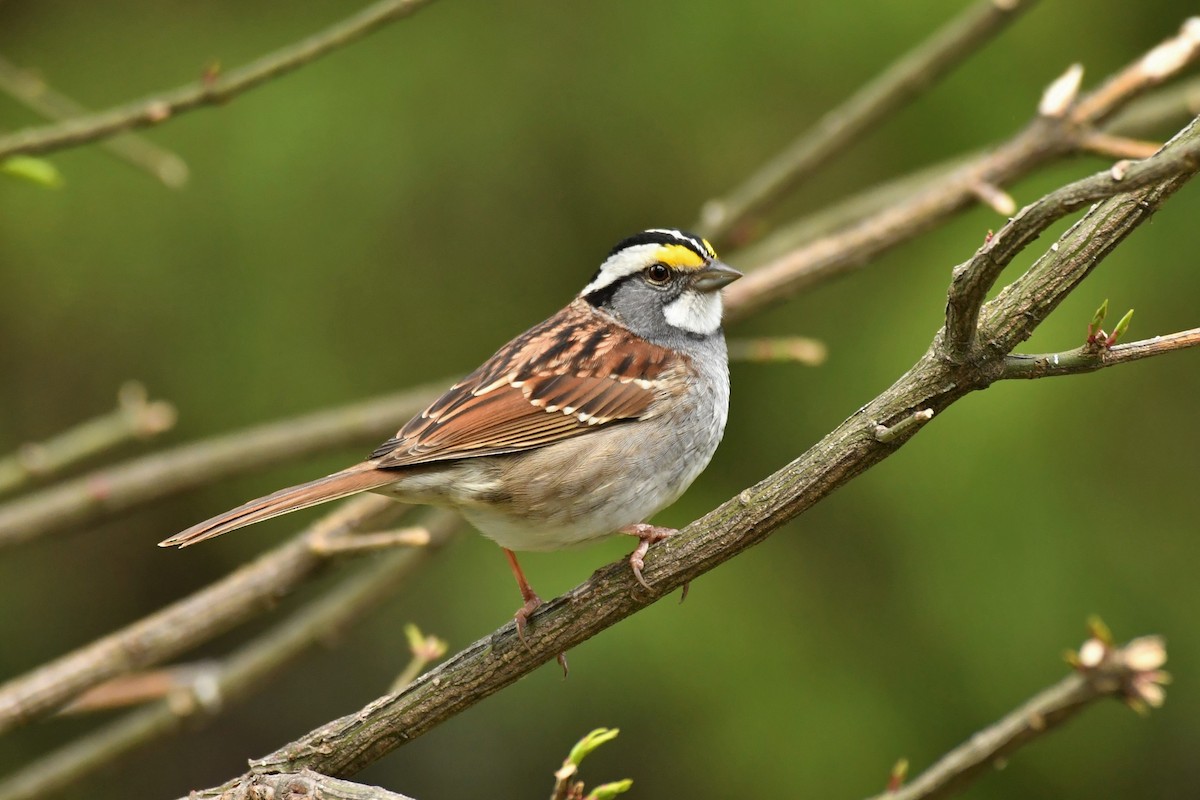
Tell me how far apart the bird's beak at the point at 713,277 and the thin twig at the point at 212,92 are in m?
1.12

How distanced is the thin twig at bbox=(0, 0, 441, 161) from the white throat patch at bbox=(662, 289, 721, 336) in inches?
45.2

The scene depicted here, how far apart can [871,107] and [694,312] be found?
3.49 ft

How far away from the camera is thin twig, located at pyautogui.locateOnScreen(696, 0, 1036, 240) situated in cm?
415

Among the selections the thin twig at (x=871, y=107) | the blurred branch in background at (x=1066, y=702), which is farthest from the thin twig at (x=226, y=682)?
the blurred branch in background at (x=1066, y=702)

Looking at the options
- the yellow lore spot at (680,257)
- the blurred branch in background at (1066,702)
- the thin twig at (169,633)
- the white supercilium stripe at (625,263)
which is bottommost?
the blurred branch in background at (1066,702)

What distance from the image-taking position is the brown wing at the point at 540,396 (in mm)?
3350

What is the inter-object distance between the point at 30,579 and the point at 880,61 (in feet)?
14.2

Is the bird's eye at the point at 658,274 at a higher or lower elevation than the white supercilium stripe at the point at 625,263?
lower

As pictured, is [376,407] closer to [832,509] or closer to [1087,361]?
[832,509]

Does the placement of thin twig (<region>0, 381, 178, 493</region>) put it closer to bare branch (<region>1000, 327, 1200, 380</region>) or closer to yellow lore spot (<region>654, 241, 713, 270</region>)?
yellow lore spot (<region>654, 241, 713, 270</region>)

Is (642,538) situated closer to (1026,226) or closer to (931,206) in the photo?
(1026,226)

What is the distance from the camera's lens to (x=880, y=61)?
5.37 m

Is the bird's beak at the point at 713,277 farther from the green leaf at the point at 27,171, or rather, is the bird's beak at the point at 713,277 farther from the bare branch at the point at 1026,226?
the green leaf at the point at 27,171

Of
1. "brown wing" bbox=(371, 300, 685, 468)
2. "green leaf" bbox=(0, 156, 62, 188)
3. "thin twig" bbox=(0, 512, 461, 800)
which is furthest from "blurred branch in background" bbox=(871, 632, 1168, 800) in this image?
"green leaf" bbox=(0, 156, 62, 188)
